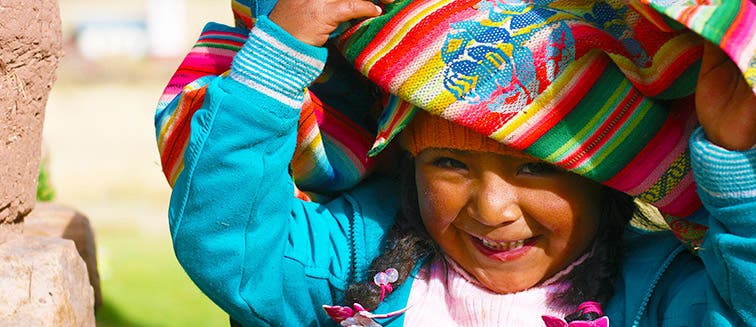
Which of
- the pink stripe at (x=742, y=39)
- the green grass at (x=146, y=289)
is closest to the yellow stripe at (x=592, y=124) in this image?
the pink stripe at (x=742, y=39)

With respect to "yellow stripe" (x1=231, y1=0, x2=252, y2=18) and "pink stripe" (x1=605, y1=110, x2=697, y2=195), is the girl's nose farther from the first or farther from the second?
"yellow stripe" (x1=231, y1=0, x2=252, y2=18)

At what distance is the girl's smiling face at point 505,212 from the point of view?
2.37m

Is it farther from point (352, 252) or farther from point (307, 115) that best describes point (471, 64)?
point (352, 252)

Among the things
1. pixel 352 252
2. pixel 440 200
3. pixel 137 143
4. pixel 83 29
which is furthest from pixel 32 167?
pixel 83 29

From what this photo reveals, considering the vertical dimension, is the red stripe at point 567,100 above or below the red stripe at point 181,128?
above

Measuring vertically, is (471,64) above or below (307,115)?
above

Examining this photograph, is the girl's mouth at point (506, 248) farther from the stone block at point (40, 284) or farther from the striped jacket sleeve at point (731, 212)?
the stone block at point (40, 284)

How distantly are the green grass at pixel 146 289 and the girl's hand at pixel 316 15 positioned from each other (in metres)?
2.32

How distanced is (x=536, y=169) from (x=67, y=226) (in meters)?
1.69

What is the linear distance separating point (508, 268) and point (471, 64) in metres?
0.48

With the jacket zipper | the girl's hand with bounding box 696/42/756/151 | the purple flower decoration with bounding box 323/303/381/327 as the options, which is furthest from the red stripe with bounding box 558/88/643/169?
the purple flower decoration with bounding box 323/303/381/327

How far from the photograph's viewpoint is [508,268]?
2475mm

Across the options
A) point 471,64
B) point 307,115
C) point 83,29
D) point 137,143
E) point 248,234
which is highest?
point 471,64

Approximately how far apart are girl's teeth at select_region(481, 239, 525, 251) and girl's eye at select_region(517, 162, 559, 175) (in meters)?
0.16
